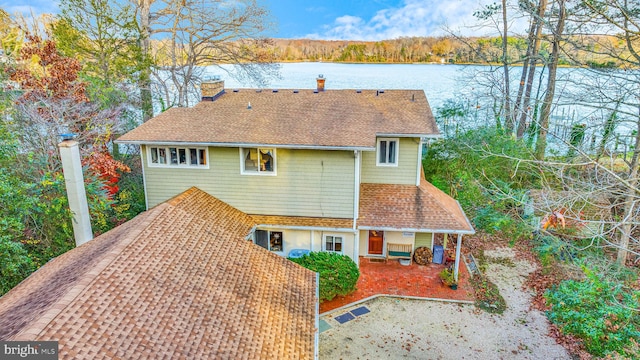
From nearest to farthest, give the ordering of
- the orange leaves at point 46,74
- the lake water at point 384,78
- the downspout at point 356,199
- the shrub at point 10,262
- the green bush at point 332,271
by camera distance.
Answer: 1. the shrub at point 10,262
2. the green bush at point 332,271
3. the downspout at point 356,199
4. the orange leaves at point 46,74
5. the lake water at point 384,78

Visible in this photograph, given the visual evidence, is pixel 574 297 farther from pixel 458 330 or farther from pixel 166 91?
pixel 166 91

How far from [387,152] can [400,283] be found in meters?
4.72

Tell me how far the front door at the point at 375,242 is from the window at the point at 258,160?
463cm

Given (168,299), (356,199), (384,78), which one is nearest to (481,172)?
(356,199)

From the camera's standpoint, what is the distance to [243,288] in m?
8.39

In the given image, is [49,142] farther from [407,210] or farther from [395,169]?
[407,210]

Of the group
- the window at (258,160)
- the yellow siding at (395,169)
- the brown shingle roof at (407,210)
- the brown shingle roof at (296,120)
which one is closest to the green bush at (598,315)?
the brown shingle roof at (407,210)

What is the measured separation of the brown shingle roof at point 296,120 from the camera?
1286cm

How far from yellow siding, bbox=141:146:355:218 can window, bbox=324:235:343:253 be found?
3.00 feet

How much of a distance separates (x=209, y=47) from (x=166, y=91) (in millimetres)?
3968

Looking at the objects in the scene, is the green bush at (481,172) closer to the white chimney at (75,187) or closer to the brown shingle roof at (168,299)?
the brown shingle roof at (168,299)

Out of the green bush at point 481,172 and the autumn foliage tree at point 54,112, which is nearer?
the autumn foliage tree at point 54,112

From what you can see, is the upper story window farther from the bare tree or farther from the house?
the bare tree

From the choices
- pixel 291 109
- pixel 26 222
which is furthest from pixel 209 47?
pixel 26 222
